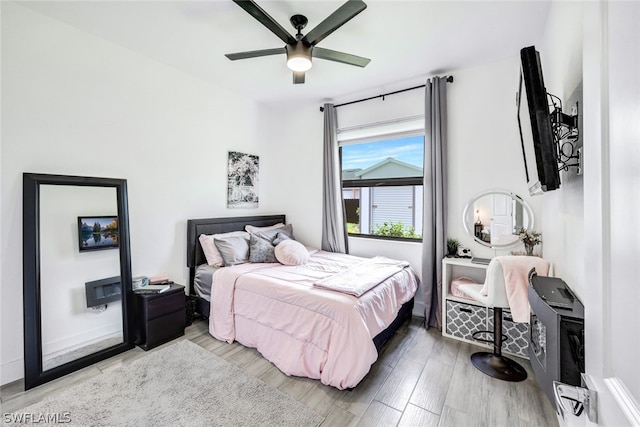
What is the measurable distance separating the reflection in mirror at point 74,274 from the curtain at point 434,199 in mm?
3144

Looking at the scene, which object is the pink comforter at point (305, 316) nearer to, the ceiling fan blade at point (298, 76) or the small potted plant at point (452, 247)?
the small potted plant at point (452, 247)

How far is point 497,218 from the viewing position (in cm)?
279

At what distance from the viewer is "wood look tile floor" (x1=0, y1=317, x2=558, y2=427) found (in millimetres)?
1682

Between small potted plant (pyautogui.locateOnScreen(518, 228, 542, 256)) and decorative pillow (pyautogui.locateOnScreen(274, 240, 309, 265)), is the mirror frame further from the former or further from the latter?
small potted plant (pyautogui.locateOnScreen(518, 228, 542, 256))

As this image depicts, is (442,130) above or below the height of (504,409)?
above

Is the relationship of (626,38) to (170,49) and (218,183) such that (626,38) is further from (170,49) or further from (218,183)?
(218,183)

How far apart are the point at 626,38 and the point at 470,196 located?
2690mm

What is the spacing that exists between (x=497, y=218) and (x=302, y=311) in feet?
7.38

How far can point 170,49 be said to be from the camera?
2602mm

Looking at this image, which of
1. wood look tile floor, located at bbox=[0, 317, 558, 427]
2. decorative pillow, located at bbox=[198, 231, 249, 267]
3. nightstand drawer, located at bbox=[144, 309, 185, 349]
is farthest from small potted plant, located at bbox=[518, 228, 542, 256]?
nightstand drawer, located at bbox=[144, 309, 185, 349]

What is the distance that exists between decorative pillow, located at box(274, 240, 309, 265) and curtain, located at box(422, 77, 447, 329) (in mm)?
1394

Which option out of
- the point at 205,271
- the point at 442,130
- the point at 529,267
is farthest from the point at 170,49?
the point at 529,267

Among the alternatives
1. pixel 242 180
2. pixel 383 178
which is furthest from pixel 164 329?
pixel 383 178

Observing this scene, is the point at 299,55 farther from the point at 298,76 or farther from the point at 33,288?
the point at 33,288
